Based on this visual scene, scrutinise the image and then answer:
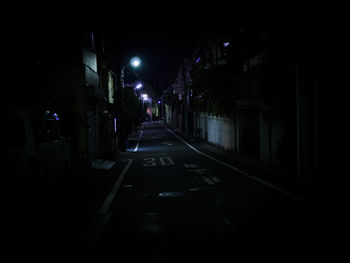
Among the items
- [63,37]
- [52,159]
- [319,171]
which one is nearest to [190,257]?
[52,159]

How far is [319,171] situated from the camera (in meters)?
11.1

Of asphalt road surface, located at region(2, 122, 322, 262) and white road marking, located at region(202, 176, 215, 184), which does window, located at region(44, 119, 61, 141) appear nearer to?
asphalt road surface, located at region(2, 122, 322, 262)

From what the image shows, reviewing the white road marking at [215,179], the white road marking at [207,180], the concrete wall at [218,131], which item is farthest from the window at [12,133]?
the concrete wall at [218,131]

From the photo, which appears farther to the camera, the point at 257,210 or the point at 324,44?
the point at 324,44

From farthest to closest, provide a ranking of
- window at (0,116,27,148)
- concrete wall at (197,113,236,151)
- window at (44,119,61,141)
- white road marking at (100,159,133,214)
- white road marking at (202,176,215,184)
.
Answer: concrete wall at (197,113,236,151) → white road marking at (202,176,215,184) → window at (44,119,61,141) → white road marking at (100,159,133,214) → window at (0,116,27,148)

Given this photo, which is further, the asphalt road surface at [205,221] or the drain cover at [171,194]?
the drain cover at [171,194]

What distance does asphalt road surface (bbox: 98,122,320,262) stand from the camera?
17.9ft

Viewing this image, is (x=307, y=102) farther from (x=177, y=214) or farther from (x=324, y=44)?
(x=177, y=214)

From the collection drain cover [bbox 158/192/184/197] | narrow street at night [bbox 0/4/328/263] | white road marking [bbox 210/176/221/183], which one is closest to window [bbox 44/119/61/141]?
narrow street at night [bbox 0/4/328/263]

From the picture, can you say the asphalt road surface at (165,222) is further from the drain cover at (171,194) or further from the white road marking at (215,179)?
the white road marking at (215,179)

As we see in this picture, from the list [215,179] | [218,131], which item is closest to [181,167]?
[215,179]

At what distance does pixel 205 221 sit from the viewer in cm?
711

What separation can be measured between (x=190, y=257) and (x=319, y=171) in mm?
7386

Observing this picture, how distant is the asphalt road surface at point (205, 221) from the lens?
5466mm
